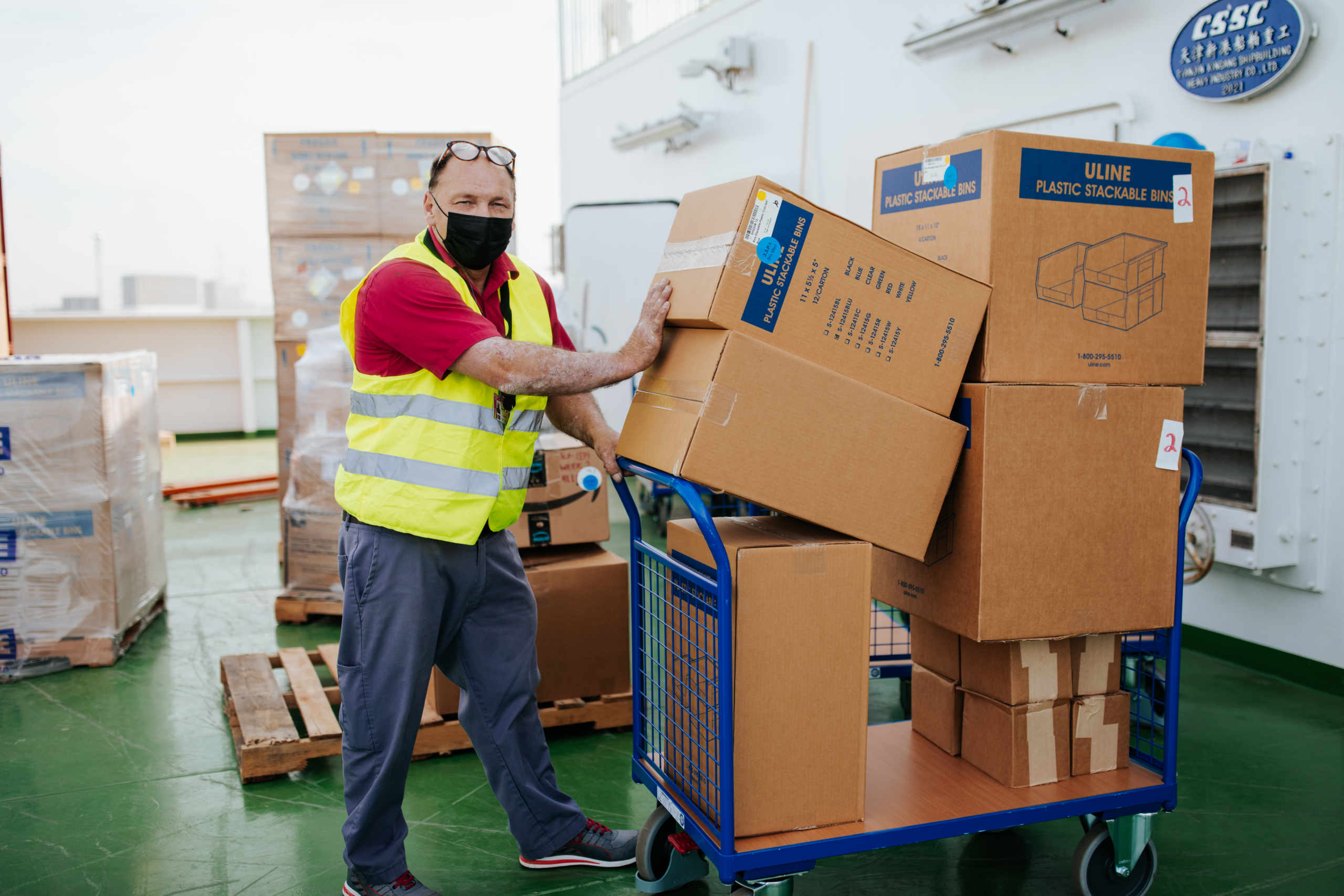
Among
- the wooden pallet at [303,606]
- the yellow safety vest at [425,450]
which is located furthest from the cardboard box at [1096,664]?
the wooden pallet at [303,606]

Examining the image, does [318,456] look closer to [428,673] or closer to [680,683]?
[428,673]

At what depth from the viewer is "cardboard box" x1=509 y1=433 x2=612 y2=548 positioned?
324 cm

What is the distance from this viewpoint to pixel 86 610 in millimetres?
3861

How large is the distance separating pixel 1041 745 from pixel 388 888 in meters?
1.57

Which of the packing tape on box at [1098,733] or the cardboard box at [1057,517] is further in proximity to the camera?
the packing tape on box at [1098,733]

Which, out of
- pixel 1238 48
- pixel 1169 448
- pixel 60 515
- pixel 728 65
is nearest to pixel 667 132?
pixel 728 65

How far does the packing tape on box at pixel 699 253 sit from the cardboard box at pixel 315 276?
295 centimetres

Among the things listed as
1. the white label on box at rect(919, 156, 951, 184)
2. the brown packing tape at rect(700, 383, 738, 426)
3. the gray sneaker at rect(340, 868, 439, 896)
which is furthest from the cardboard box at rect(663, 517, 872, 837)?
the white label on box at rect(919, 156, 951, 184)

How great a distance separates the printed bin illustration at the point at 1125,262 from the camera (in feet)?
6.51

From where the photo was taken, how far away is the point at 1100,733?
219cm

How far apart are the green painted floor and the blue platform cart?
177 mm

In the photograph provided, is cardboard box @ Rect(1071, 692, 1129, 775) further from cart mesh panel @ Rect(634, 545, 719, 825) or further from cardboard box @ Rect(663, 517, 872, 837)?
cart mesh panel @ Rect(634, 545, 719, 825)

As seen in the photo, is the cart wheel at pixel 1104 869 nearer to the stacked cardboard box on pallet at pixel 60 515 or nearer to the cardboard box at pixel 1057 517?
the cardboard box at pixel 1057 517

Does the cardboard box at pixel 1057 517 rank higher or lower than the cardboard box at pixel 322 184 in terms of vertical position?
lower
